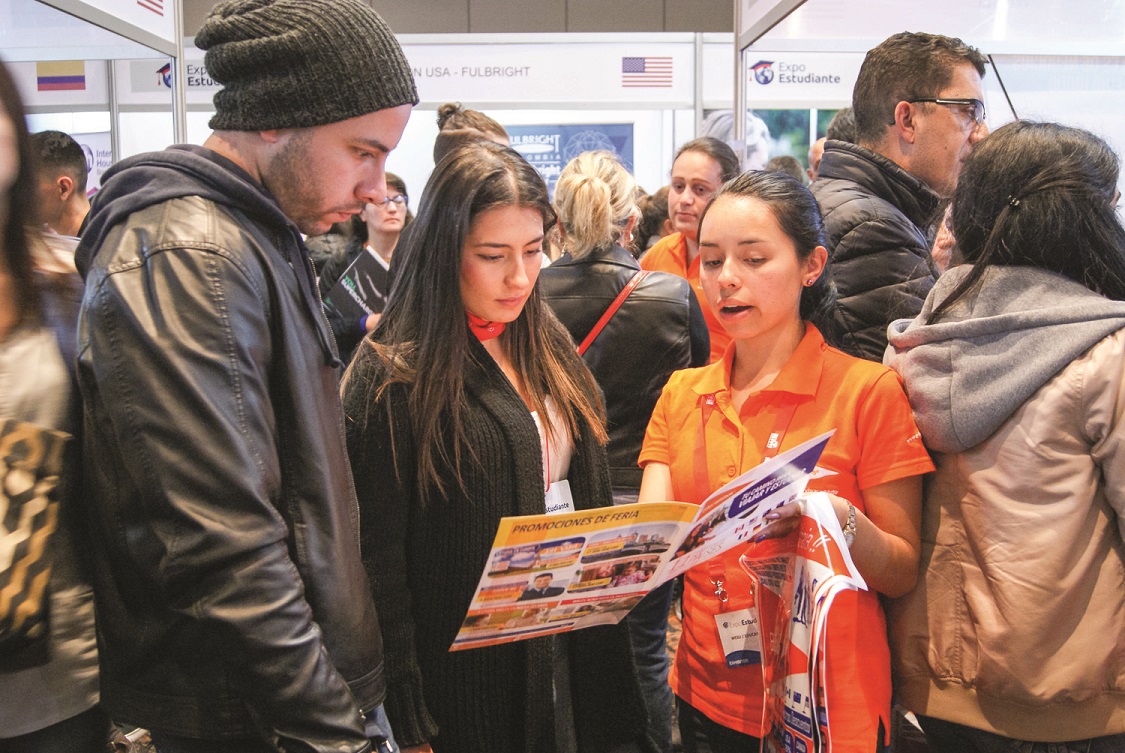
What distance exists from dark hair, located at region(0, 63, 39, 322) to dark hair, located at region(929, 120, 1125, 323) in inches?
57.4

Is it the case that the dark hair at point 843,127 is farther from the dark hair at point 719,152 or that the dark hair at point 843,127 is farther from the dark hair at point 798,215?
the dark hair at point 798,215

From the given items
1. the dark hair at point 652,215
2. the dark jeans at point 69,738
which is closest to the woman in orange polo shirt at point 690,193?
the dark hair at point 652,215

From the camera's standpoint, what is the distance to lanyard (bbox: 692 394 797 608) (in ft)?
5.60

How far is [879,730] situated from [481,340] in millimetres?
1023

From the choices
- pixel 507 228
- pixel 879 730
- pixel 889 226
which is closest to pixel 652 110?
pixel 889 226

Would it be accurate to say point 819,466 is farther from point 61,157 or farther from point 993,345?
point 61,157

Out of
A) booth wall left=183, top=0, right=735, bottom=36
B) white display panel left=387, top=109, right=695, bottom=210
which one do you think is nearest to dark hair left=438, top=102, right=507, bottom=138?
white display panel left=387, top=109, right=695, bottom=210

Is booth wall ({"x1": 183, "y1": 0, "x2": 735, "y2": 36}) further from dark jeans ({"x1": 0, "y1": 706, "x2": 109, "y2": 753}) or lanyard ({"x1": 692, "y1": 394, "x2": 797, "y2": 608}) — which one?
dark jeans ({"x1": 0, "y1": 706, "x2": 109, "y2": 753})

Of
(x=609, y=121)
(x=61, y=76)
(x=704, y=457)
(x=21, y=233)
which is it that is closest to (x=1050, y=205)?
(x=704, y=457)

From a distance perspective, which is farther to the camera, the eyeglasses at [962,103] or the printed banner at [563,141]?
the printed banner at [563,141]

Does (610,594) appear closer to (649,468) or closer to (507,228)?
(649,468)

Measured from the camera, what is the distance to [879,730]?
1624mm

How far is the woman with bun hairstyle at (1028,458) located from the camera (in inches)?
58.3

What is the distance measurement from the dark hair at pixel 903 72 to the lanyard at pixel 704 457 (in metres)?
1.22
